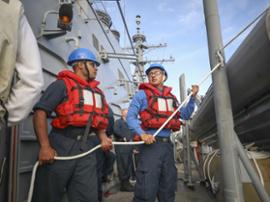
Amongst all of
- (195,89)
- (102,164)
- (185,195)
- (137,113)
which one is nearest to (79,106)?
(137,113)

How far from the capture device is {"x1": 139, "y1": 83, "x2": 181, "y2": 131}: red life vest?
254cm

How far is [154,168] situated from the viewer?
2.40 metres

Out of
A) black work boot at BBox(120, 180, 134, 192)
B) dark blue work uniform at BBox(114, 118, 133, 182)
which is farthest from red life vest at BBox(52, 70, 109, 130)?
black work boot at BBox(120, 180, 134, 192)

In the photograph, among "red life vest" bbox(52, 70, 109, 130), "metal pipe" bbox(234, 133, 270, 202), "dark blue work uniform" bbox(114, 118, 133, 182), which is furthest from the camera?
"dark blue work uniform" bbox(114, 118, 133, 182)

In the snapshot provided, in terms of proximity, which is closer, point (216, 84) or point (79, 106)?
point (216, 84)

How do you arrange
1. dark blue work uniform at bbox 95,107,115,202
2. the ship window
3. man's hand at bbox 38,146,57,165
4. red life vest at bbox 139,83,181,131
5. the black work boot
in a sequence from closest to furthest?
man's hand at bbox 38,146,57,165, red life vest at bbox 139,83,181,131, dark blue work uniform at bbox 95,107,115,202, the black work boot, the ship window

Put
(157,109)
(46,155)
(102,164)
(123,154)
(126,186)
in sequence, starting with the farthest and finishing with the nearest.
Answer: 1. (123,154)
2. (126,186)
3. (102,164)
4. (157,109)
5. (46,155)

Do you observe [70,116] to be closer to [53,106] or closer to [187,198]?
[53,106]

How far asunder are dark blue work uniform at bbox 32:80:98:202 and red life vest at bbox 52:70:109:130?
6 centimetres

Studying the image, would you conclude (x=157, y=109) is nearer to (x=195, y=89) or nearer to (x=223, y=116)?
(x=195, y=89)

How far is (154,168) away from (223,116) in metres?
0.79

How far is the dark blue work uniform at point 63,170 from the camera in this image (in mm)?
2061

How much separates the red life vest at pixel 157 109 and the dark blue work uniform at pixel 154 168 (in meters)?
0.06

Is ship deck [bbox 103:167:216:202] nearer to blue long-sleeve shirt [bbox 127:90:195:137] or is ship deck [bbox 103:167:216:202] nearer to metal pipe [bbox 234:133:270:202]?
blue long-sleeve shirt [bbox 127:90:195:137]
